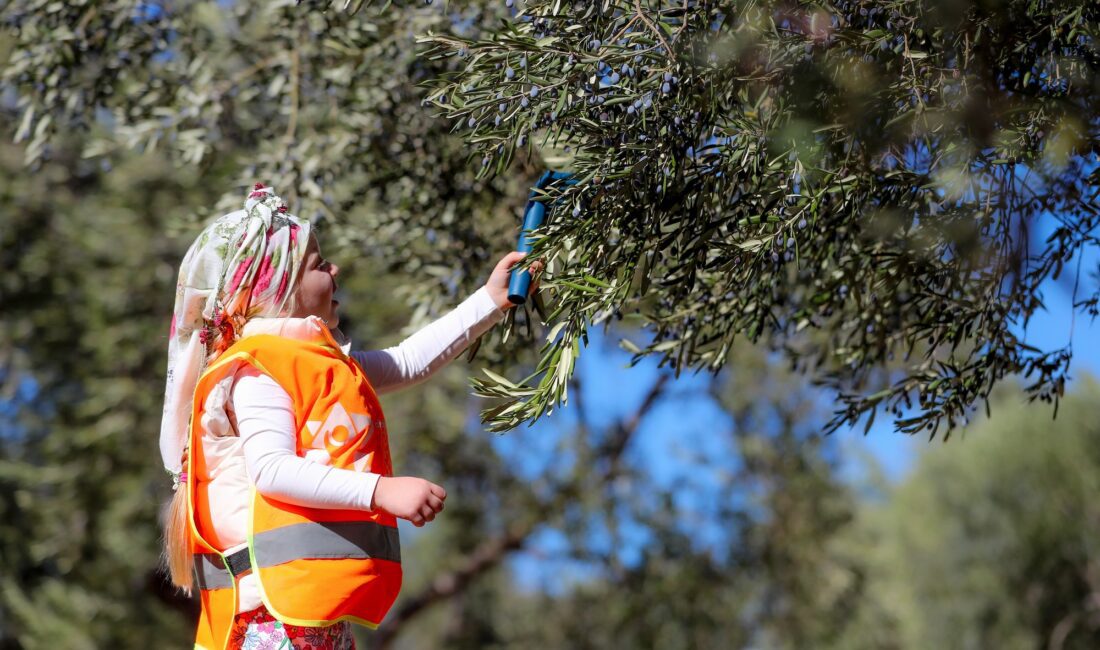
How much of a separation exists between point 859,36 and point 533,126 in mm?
888

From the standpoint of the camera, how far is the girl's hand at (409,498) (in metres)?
2.48

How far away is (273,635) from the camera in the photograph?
263 cm

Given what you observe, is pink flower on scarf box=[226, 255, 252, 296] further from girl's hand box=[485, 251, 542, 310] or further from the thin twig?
the thin twig

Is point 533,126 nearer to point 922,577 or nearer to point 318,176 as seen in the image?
point 318,176

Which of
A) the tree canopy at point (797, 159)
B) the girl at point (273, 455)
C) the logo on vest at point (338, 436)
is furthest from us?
the tree canopy at point (797, 159)

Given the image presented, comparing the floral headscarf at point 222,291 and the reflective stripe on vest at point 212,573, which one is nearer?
the reflective stripe on vest at point 212,573

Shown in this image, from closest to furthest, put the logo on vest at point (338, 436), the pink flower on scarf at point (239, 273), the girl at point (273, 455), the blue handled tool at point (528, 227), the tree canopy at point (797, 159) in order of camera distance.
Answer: the girl at point (273, 455) → the logo on vest at point (338, 436) → the pink flower on scarf at point (239, 273) → the tree canopy at point (797, 159) → the blue handled tool at point (528, 227)

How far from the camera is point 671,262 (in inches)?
173

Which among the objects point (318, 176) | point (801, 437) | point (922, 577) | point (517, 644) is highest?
point (318, 176)

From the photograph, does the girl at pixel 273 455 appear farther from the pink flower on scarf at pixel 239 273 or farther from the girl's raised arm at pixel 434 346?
the girl's raised arm at pixel 434 346

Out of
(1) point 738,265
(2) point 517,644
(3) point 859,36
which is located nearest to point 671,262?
Answer: (1) point 738,265

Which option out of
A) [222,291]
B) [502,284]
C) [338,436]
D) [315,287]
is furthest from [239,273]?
[502,284]

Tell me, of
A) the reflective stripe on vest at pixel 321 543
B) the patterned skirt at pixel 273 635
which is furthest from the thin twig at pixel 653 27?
the patterned skirt at pixel 273 635

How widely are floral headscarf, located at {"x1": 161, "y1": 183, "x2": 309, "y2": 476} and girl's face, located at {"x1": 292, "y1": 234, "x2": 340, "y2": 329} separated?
4 centimetres
